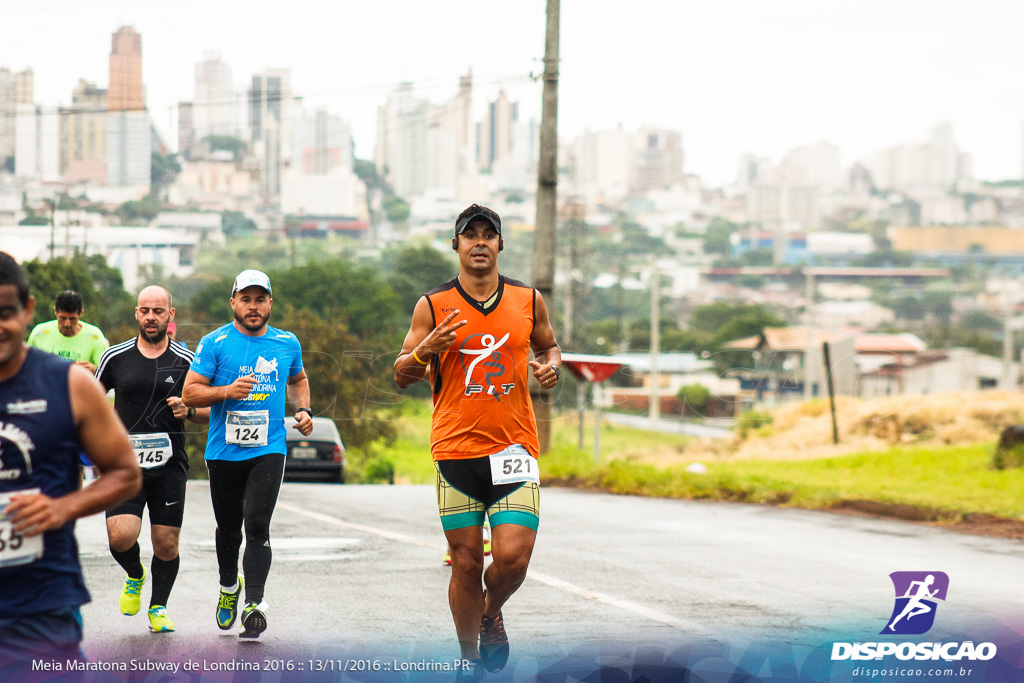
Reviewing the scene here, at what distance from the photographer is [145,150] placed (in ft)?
207

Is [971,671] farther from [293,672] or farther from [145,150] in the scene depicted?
[145,150]

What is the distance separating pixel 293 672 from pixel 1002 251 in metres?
187

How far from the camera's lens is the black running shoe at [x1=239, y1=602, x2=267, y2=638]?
6.92m

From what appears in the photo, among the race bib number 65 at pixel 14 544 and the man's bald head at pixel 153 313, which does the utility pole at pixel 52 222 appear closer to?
the man's bald head at pixel 153 313

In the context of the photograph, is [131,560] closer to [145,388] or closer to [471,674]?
[145,388]

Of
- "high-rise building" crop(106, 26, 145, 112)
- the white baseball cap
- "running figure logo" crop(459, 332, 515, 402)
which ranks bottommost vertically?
"running figure logo" crop(459, 332, 515, 402)

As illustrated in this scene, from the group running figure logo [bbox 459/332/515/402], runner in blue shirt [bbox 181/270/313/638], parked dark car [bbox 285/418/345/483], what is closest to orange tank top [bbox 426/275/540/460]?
running figure logo [bbox 459/332/515/402]

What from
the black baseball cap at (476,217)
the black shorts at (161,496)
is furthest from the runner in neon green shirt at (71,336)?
the black baseball cap at (476,217)

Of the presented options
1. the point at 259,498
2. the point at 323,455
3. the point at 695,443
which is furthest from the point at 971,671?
the point at 695,443

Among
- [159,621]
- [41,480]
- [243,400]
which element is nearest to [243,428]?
[243,400]

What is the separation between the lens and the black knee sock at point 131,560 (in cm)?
737

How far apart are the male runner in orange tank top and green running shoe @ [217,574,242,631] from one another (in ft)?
6.05

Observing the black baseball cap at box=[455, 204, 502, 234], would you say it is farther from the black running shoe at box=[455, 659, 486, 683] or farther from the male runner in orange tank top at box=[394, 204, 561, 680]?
the black running shoe at box=[455, 659, 486, 683]

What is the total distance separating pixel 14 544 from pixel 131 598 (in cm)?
399
